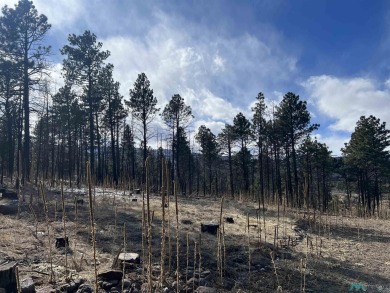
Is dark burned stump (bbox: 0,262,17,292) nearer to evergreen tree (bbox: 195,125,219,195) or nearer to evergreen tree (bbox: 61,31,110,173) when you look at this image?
evergreen tree (bbox: 61,31,110,173)

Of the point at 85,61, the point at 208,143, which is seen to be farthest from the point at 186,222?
the point at 208,143

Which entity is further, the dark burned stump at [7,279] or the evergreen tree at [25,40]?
the evergreen tree at [25,40]

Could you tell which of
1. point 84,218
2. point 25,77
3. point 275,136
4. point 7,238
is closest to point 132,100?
point 25,77

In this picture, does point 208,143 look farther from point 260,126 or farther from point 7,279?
point 7,279

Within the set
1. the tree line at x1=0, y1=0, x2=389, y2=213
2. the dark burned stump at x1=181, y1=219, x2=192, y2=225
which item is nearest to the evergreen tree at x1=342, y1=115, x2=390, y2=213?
the tree line at x1=0, y1=0, x2=389, y2=213

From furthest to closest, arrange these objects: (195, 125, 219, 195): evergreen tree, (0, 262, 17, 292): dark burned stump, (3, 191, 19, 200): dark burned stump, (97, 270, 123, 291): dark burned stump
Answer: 1. (195, 125, 219, 195): evergreen tree
2. (3, 191, 19, 200): dark burned stump
3. (97, 270, 123, 291): dark burned stump
4. (0, 262, 17, 292): dark burned stump

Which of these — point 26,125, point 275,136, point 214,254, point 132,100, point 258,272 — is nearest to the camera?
point 258,272

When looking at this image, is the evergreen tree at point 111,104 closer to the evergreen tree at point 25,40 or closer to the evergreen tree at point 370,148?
the evergreen tree at point 25,40

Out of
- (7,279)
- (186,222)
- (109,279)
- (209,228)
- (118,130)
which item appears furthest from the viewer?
(118,130)

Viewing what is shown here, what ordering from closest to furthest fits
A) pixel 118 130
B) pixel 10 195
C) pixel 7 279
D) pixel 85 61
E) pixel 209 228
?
pixel 7 279, pixel 209 228, pixel 10 195, pixel 85 61, pixel 118 130

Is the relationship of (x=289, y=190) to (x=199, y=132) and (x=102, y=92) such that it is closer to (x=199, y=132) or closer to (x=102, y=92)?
(x=199, y=132)

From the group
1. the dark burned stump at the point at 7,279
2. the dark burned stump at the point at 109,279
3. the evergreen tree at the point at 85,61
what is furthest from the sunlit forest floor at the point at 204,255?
the evergreen tree at the point at 85,61

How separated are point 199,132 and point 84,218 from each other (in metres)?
30.5

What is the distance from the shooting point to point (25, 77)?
57.7ft
